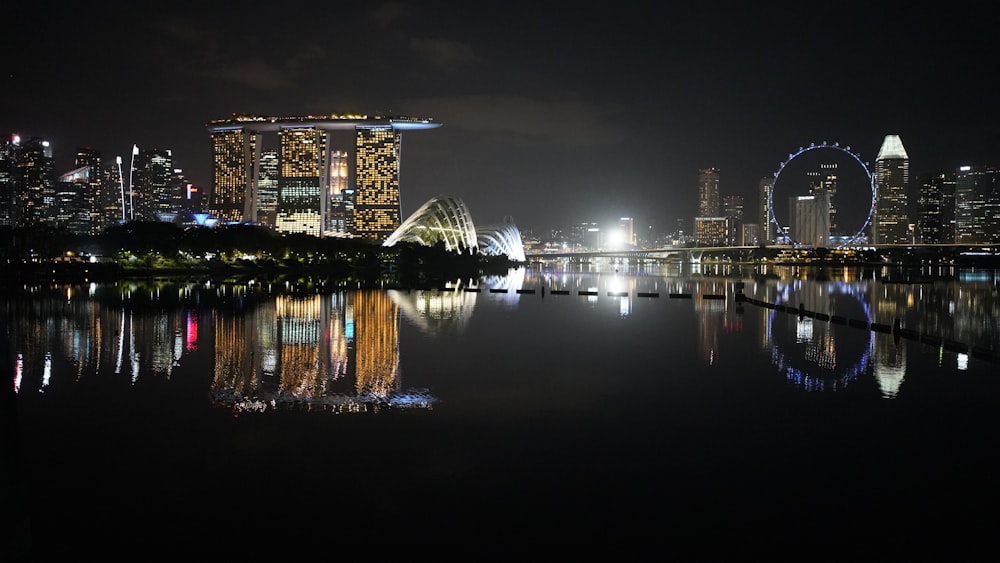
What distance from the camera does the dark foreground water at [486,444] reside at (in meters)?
9.47

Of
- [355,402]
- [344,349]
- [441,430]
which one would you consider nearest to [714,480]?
[441,430]

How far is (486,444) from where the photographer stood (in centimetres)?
1322

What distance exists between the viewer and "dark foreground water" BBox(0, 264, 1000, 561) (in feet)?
31.1

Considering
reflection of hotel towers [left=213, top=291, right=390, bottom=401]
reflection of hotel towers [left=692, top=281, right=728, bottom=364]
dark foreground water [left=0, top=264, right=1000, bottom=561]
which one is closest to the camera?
dark foreground water [left=0, top=264, right=1000, bottom=561]

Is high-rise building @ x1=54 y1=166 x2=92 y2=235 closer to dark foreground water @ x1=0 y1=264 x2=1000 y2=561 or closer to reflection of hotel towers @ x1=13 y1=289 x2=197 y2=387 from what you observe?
reflection of hotel towers @ x1=13 y1=289 x2=197 y2=387

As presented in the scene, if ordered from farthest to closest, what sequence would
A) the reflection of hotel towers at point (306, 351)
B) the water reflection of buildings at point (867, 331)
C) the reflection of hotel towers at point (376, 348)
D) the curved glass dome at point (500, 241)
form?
1. the curved glass dome at point (500, 241)
2. the water reflection of buildings at point (867, 331)
3. the reflection of hotel towers at point (376, 348)
4. the reflection of hotel towers at point (306, 351)

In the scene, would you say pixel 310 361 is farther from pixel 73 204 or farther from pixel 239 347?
pixel 73 204

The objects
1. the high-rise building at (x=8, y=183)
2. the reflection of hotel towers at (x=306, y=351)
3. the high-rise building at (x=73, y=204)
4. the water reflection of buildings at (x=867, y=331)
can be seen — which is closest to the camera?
the reflection of hotel towers at (x=306, y=351)

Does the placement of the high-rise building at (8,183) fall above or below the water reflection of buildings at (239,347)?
above

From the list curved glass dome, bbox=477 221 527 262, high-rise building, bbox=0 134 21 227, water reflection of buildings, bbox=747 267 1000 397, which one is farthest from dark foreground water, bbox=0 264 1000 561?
curved glass dome, bbox=477 221 527 262

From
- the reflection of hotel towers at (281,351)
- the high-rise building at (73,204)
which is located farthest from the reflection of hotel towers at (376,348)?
the high-rise building at (73,204)

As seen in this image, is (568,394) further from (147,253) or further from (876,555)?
(147,253)

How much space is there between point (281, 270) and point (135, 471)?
83409 mm

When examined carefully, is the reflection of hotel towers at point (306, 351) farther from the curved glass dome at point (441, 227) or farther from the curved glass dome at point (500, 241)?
the curved glass dome at point (500, 241)
